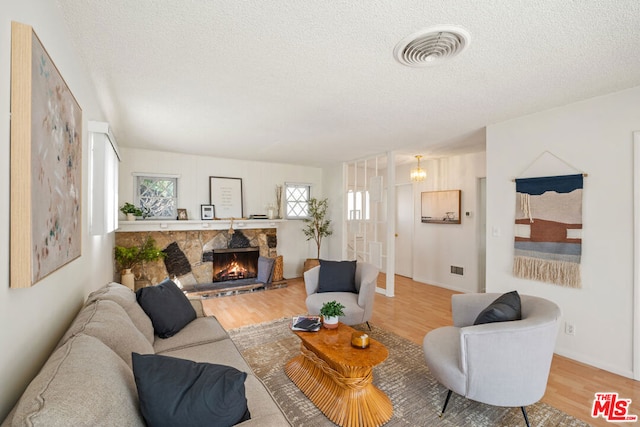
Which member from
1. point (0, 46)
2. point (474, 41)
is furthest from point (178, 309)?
point (474, 41)

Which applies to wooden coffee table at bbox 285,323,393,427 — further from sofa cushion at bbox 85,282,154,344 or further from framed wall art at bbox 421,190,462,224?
framed wall art at bbox 421,190,462,224

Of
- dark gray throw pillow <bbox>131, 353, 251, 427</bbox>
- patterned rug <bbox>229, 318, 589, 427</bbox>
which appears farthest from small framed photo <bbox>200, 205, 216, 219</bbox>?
dark gray throw pillow <bbox>131, 353, 251, 427</bbox>

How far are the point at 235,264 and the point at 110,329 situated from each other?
4.25 meters

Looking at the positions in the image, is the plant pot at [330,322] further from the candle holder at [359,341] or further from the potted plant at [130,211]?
the potted plant at [130,211]

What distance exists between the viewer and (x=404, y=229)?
645 centimetres

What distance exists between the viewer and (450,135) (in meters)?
3.88

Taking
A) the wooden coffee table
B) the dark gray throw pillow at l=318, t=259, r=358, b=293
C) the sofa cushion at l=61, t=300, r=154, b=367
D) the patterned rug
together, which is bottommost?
the patterned rug

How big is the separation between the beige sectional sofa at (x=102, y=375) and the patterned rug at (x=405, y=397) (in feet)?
1.93

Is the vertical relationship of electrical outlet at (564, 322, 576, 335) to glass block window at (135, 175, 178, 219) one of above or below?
below

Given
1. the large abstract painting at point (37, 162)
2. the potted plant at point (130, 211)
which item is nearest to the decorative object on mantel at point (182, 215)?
the potted plant at point (130, 211)

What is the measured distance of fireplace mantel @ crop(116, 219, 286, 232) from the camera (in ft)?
15.0

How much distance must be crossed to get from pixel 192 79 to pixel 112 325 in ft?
5.91

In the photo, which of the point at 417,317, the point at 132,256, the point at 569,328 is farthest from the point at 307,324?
the point at 132,256

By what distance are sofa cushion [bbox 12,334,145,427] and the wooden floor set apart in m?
2.56
